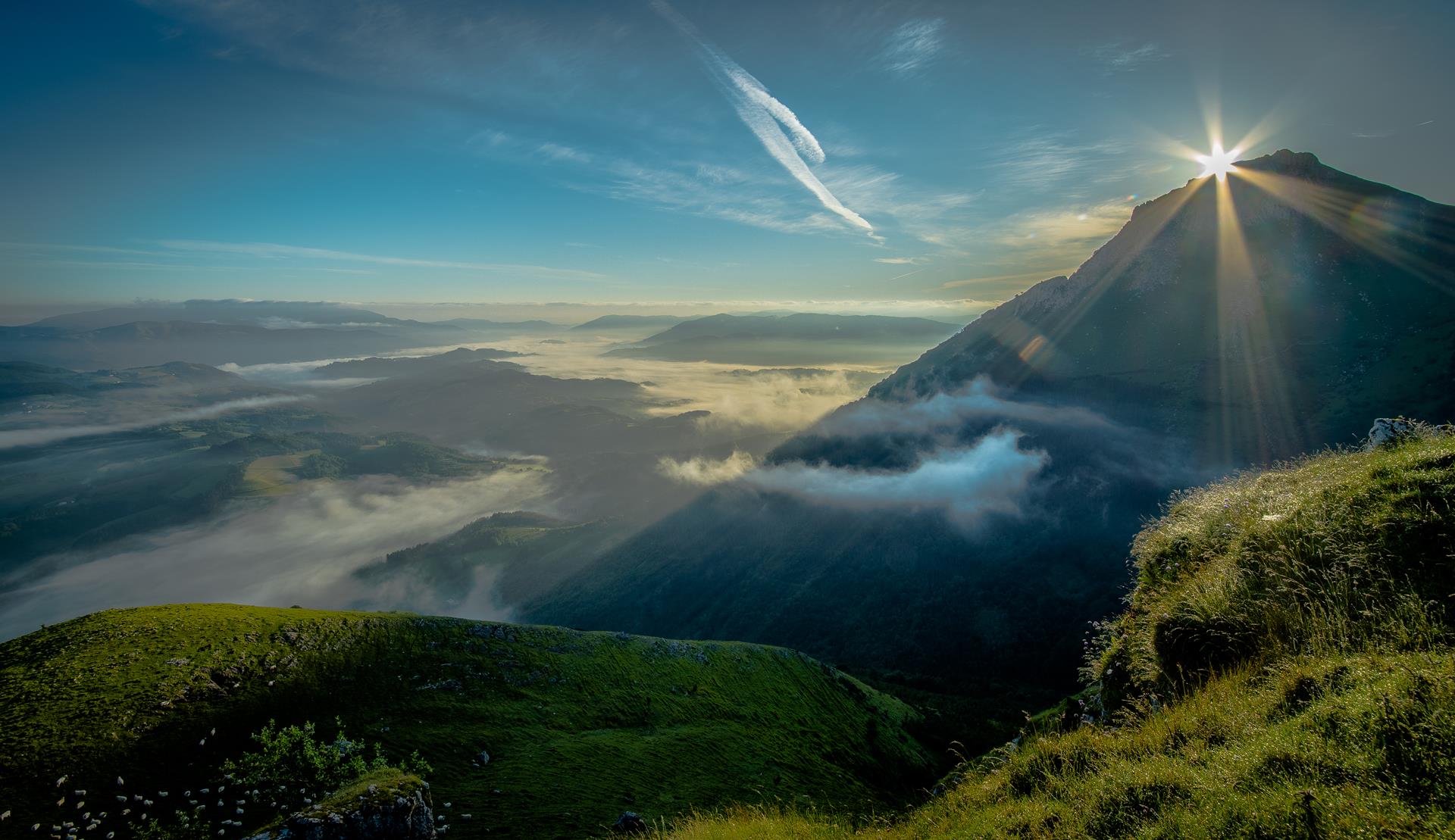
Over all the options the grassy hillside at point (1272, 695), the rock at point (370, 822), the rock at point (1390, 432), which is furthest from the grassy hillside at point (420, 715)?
the rock at point (1390, 432)

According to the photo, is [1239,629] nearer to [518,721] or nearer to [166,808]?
[166,808]

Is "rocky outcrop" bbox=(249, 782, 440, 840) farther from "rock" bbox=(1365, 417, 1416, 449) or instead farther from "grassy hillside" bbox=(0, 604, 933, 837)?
"rock" bbox=(1365, 417, 1416, 449)

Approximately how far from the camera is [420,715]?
3950 centimetres

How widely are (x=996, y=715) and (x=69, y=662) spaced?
194m

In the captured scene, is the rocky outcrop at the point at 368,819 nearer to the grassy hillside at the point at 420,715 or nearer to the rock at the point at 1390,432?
the grassy hillside at the point at 420,715

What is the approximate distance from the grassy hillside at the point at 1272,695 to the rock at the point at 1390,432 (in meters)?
1.60

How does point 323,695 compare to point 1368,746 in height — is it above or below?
below

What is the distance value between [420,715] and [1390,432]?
5339 centimetres

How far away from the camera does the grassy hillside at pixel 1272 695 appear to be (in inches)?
249

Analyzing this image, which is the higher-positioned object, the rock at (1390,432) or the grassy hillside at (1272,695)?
the rock at (1390,432)

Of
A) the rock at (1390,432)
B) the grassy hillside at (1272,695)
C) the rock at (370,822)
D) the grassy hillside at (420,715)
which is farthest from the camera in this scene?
the grassy hillside at (420,715)

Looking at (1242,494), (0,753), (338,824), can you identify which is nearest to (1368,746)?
(1242,494)

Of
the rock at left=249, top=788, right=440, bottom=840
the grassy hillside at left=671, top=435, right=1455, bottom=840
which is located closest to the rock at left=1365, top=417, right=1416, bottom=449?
the grassy hillside at left=671, top=435, right=1455, bottom=840

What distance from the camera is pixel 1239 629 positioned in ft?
37.3
